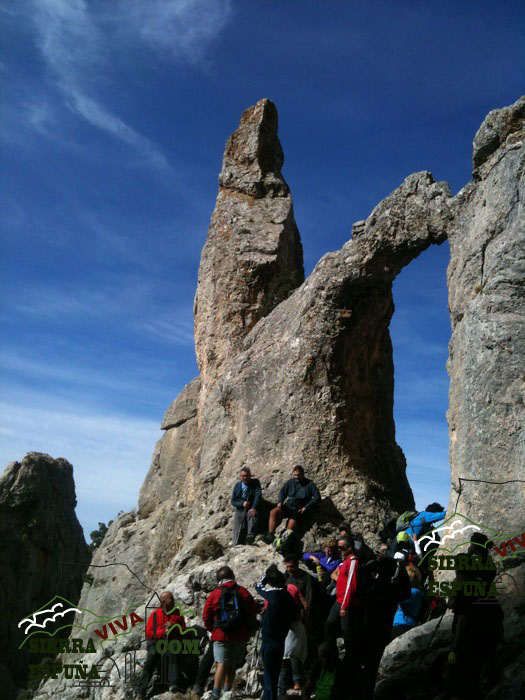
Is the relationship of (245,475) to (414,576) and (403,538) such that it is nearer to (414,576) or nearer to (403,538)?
(403,538)

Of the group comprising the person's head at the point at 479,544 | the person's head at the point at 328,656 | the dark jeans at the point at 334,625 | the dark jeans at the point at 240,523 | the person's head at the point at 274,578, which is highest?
the dark jeans at the point at 240,523

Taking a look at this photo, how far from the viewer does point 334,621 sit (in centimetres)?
825

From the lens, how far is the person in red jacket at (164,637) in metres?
9.29

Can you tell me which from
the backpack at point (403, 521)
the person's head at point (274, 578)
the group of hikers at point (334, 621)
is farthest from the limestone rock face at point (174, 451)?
the person's head at point (274, 578)

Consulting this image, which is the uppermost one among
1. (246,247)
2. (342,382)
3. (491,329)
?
(246,247)

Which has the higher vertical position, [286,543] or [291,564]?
[286,543]

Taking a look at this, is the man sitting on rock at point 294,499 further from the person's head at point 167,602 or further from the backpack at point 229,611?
the backpack at point 229,611

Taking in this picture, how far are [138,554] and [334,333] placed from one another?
8.52m

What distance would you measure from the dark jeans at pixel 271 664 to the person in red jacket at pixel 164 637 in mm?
1749

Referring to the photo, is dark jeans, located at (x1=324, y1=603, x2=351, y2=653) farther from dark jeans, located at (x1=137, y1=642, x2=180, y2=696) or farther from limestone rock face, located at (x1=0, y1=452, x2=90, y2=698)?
limestone rock face, located at (x1=0, y1=452, x2=90, y2=698)

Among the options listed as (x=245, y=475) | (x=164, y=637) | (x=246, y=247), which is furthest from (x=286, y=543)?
(x=246, y=247)

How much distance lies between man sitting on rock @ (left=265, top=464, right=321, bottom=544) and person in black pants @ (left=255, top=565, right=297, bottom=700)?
3.96m

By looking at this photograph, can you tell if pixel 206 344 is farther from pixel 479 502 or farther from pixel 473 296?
pixel 479 502

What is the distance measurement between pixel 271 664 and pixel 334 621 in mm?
917
